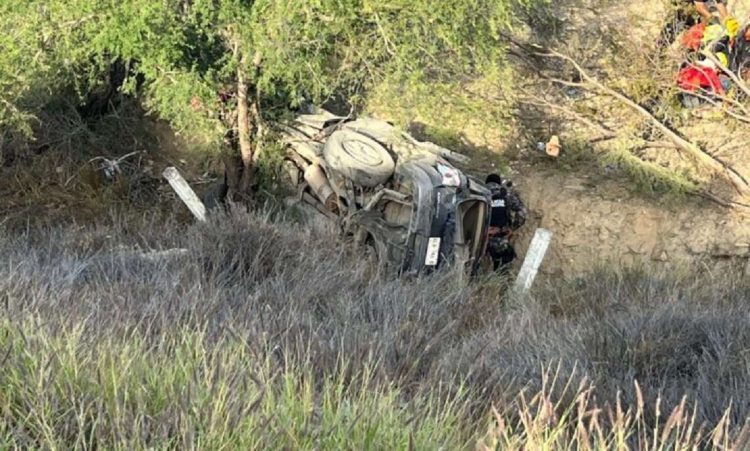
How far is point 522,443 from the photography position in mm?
2656

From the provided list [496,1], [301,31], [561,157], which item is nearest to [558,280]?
[561,157]

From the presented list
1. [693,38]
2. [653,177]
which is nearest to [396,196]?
[653,177]

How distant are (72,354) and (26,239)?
505 cm

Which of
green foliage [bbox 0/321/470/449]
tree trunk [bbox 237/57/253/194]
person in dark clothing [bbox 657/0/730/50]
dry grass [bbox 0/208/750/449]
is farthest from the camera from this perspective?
person in dark clothing [bbox 657/0/730/50]

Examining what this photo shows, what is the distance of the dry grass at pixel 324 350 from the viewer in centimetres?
254

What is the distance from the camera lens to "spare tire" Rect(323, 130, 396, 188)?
816 cm

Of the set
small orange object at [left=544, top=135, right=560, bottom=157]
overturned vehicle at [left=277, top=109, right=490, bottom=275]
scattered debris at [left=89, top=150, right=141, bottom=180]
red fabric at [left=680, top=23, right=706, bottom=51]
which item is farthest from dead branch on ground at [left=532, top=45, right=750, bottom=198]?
scattered debris at [left=89, top=150, right=141, bottom=180]

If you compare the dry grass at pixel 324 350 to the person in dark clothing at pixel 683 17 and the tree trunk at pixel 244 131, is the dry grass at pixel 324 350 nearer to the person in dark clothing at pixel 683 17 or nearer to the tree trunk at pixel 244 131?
the tree trunk at pixel 244 131

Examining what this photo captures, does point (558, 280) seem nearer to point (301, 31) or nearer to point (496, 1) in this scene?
point (496, 1)

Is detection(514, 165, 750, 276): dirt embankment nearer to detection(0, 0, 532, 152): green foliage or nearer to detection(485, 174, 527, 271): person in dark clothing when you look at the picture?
detection(485, 174, 527, 271): person in dark clothing

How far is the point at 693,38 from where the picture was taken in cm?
1033

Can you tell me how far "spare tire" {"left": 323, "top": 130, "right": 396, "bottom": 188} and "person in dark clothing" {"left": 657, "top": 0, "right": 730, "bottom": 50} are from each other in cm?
494

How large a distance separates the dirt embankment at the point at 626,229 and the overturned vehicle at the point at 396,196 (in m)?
1.75

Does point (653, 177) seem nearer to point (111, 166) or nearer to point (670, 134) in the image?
point (670, 134)
